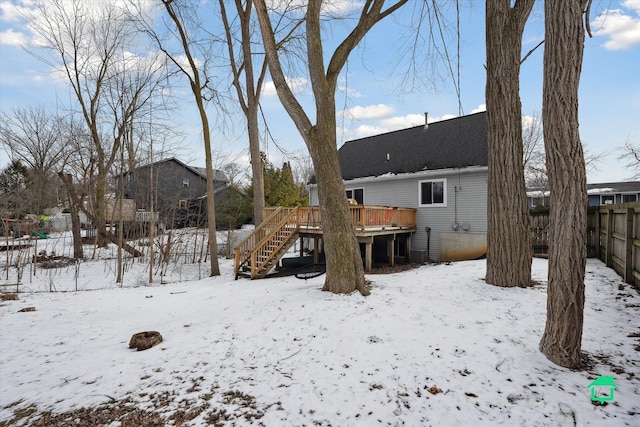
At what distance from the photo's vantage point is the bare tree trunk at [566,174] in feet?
8.93

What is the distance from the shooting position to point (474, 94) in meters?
6.74

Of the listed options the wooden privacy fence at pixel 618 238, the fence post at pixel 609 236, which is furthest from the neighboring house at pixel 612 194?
the fence post at pixel 609 236

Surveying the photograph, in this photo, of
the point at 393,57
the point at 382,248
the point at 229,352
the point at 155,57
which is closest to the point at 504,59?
the point at 393,57

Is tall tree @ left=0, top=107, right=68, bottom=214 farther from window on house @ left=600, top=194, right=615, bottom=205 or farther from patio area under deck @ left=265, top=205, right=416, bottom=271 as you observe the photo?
window on house @ left=600, top=194, right=615, bottom=205

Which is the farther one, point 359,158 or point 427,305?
point 359,158

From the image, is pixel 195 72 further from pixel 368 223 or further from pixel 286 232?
pixel 368 223

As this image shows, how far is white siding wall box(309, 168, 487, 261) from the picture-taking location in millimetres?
11344

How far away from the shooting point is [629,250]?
4867 mm

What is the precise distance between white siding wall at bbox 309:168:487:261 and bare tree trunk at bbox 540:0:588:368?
9049mm

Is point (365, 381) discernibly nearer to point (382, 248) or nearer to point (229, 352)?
point (229, 352)

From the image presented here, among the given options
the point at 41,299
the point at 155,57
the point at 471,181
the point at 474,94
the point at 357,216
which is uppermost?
the point at 155,57

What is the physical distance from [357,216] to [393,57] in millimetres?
4736

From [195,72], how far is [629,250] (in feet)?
38.3

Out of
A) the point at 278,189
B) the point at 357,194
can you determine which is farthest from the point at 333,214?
the point at 278,189
